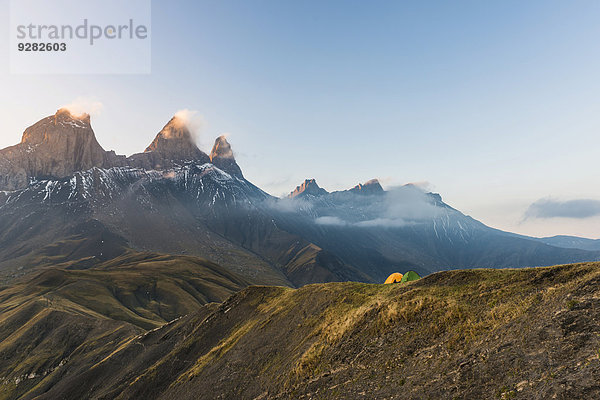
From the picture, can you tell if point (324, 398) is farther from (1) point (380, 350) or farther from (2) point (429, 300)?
(2) point (429, 300)

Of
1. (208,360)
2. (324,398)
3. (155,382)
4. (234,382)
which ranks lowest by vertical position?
(155,382)

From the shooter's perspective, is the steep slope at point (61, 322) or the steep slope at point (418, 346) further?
the steep slope at point (61, 322)

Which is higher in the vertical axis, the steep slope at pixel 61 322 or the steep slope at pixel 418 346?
the steep slope at pixel 418 346

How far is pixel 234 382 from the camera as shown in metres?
34.2

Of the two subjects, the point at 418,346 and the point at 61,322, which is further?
the point at 61,322

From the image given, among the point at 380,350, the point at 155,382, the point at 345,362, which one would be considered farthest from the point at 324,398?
the point at 155,382

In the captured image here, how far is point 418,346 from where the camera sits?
2245 cm

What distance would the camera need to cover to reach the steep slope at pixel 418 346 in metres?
16.1

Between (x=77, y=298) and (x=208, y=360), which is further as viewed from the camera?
(x=77, y=298)

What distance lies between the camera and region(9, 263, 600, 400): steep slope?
16062 mm

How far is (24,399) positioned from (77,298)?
83623 mm

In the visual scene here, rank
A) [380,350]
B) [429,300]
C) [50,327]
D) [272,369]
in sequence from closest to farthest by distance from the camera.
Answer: [380,350]
[429,300]
[272,369]
[50,327]

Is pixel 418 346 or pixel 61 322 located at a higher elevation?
pixel 418 346

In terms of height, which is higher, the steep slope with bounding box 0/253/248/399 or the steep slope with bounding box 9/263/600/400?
the steep slope with bounding box 9/263/600/400
